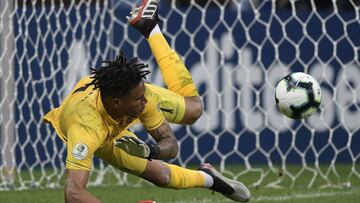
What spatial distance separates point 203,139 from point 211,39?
1.18 meters

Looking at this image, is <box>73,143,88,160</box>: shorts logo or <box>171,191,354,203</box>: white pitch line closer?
<box>73,143,88,160</box>: shorts logo

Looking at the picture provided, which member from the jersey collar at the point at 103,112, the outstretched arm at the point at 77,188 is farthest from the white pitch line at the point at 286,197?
the outstretched arm at the point at 77,188

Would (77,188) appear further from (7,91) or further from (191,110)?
(7,91)

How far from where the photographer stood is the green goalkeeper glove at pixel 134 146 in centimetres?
588

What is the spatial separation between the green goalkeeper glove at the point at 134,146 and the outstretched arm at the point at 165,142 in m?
0.22

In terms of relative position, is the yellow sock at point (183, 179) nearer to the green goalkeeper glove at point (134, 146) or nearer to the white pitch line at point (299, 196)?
the white pitch line at point (299, 196)

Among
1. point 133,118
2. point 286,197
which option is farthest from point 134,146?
point 286,197

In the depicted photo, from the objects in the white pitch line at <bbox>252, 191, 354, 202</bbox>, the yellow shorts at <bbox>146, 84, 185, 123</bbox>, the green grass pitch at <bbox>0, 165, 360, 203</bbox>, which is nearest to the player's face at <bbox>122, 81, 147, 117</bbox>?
the yellow shorts at <bbox>146, 84, 185, 123</bbox>

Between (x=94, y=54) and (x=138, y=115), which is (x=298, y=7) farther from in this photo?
(x=138, y=115)

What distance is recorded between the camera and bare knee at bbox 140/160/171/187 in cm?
709

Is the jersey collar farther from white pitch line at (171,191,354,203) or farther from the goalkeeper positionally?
white pitch line at (171,191,354,203)

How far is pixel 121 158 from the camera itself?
6926 millimetres

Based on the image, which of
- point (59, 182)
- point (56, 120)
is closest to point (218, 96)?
point (59, 182)

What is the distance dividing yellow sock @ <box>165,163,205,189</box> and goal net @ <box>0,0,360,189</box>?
3.11m
